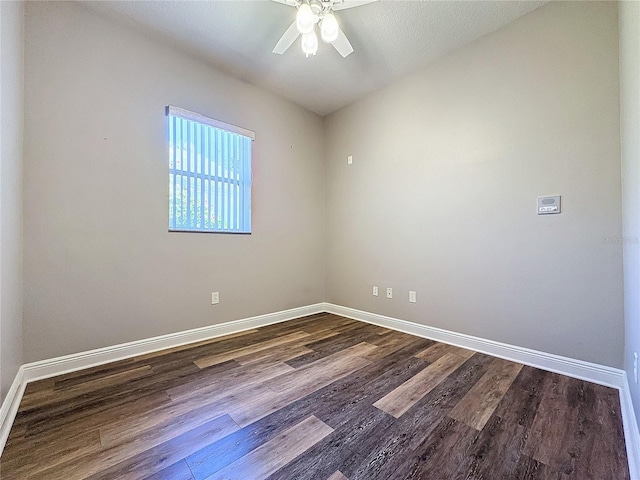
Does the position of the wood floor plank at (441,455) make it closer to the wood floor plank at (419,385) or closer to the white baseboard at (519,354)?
the wood floor plank at (419,385)

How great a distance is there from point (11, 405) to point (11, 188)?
1255 mm

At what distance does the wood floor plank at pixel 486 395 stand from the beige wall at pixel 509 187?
12.5 inches

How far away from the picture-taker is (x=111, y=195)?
7.19ft

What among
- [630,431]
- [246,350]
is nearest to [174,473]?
[246,350]

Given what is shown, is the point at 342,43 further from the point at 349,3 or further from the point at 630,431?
the point at 630,431

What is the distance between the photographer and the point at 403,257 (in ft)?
9.91

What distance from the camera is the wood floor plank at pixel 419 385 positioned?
1.59 m

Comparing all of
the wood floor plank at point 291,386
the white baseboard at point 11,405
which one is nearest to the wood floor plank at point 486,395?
the wood floor plank at point 291,386

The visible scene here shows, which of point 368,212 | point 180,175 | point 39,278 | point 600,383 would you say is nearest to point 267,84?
point 180,175

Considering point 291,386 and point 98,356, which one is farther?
point 98,356

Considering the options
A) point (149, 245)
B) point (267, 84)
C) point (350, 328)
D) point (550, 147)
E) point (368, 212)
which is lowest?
point (350, 328)

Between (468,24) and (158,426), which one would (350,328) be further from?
(468,24)

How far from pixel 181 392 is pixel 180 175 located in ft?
6.23

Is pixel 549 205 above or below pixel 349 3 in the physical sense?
below
